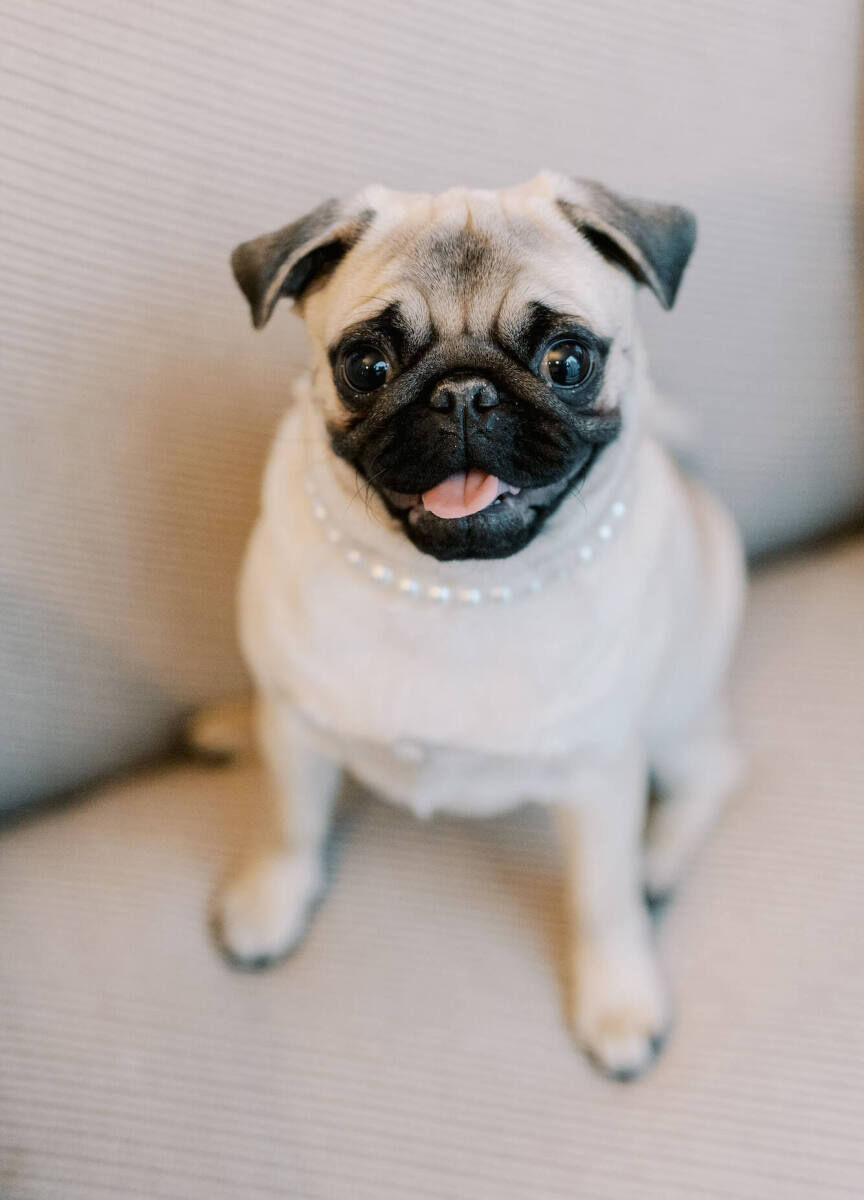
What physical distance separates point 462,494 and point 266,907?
0.60m

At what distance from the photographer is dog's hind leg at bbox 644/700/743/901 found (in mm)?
1276

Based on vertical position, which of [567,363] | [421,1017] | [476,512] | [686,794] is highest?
[567,363]

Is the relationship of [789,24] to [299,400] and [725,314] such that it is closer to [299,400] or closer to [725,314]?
[725,314]

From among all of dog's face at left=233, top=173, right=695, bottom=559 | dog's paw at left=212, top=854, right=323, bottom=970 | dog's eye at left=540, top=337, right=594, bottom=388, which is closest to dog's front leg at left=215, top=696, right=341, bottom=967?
dog's paw at left=212, top=854, right=323, bottom=970

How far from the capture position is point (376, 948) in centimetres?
118

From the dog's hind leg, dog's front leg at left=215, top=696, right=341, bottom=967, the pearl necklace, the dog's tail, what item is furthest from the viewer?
the dog's tail

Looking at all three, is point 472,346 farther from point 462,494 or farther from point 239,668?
point 239,668

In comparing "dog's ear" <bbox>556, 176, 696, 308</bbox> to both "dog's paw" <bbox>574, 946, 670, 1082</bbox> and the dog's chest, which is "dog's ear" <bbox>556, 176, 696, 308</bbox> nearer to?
the dog's chest

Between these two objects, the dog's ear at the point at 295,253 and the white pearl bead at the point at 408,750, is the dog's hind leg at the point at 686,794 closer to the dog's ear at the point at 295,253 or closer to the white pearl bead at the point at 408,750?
the white pearl bead at the point at 408,750

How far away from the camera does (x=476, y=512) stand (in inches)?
33.7

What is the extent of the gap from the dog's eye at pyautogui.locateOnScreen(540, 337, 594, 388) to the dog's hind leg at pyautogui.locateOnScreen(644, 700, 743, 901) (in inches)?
22.7

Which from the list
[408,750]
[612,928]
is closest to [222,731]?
[408,750]

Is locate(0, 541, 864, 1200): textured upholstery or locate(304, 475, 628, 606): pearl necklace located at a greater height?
locate(304, 475, 628, 606): pearl necklace

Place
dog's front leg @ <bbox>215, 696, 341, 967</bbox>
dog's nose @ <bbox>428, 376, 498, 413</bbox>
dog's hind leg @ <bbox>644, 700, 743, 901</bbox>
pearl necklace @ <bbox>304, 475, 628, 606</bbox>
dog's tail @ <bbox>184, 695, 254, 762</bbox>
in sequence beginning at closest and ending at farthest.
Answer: dog's nose @ <bbox>428, 376, 498, 413</bbox>
pearl necklace @ <bbox>304, 475, 628, 606</bbox>
dog's front leg @ <bbox>215, 696, 341, 967</bbox>
dog's hind leg @ <bbox>644, 700, 743, 901</bbox>
dog's tail @ <bbox>184, 695, 254, 762</bbox>
